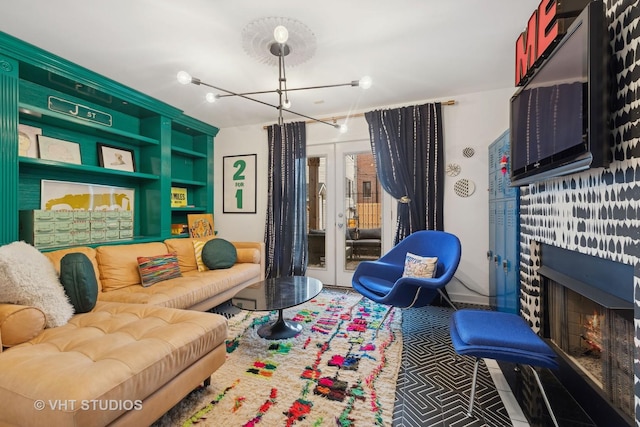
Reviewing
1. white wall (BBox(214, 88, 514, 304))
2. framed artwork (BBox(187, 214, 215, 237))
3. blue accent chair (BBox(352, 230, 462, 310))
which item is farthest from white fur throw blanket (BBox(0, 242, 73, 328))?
white wall (BBox(214, 88, 514, 304))

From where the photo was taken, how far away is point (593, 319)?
1.58m

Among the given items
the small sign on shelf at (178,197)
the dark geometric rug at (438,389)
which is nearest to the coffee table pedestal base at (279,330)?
the dark geometric rug at (438,389)

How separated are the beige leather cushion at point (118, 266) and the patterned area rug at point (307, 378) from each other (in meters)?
1.05

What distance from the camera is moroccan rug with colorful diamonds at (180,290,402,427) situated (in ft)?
4.92

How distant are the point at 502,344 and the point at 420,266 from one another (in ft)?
4.32

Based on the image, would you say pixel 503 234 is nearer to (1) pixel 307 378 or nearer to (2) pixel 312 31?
(1) pixel 307 378

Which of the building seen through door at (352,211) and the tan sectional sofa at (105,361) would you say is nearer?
the tan sectional sofa at (105,361)

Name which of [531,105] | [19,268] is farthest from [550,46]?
[19,268]

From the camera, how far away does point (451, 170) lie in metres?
3.51

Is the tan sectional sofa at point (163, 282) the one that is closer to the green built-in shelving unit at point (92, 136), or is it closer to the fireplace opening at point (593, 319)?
the green built-in shelving unit at point (92, 136)

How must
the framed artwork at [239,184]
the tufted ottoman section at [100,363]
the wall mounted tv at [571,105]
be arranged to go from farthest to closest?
the framed artwork at [239,184], the wall mounted tv at [571,105], the tufted ottoman section at [100,363]

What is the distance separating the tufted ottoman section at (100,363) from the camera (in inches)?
41.1

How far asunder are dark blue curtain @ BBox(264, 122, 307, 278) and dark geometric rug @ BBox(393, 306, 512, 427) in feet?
6.82

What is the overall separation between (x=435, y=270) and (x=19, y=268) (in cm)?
303
